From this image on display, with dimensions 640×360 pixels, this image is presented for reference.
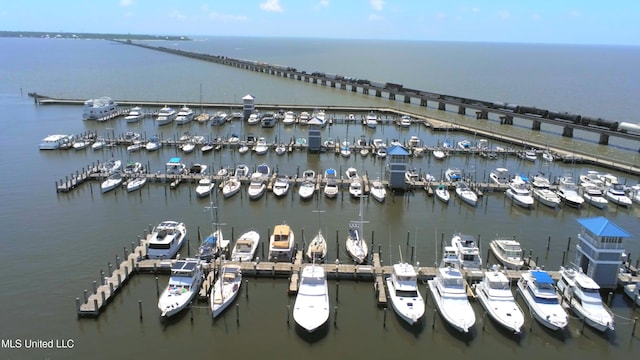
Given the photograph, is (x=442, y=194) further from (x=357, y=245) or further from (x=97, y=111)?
(x=97, y=111)

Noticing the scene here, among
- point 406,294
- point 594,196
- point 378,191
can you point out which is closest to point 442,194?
point 378,191

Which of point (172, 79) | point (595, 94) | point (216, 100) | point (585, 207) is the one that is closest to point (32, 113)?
point (216, 100)

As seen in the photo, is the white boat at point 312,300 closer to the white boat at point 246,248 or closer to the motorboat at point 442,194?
the white boat at point 246,248

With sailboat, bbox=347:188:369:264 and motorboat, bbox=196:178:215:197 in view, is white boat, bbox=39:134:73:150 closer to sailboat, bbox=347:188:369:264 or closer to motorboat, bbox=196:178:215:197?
motorboat, bbox=196:178:215:197

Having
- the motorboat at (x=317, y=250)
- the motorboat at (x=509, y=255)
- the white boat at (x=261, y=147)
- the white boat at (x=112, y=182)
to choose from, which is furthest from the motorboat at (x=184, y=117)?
the motorboat at (x=509, y=255)

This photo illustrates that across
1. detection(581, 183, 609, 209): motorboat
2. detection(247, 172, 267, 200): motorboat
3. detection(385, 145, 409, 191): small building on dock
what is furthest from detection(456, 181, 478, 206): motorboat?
detection(247, 172, 267, 200): motorboat

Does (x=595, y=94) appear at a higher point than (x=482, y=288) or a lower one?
higher

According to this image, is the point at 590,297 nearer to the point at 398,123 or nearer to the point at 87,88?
the point at 398,123
